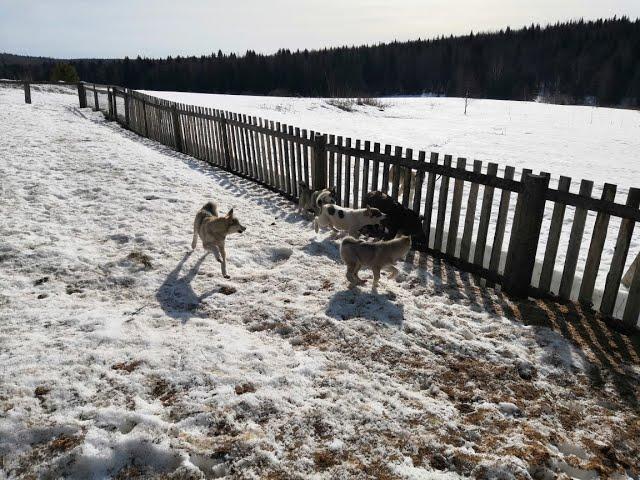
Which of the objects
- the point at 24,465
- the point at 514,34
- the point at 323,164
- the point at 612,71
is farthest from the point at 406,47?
the point at 24,465

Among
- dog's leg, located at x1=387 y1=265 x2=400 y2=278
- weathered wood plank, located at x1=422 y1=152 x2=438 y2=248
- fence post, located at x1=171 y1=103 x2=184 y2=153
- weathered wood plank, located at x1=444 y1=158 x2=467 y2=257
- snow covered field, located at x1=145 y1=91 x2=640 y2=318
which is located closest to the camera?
dog's leg, located at x1=387 y1=265 x2=400 y2=278

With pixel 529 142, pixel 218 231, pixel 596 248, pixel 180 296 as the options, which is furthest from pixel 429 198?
pixel 529 142

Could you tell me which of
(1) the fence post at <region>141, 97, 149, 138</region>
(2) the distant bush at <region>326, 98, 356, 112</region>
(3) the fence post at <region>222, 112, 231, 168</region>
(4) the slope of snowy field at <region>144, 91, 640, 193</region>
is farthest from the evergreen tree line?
(3) the fence post at <region>222, 112, 231, 168</region>

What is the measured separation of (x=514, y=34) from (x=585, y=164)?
104 m

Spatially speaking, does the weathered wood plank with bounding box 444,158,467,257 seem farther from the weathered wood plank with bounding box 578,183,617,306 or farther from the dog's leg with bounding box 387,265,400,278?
A: the weathered wood plank with bounding box 578,183,617,306

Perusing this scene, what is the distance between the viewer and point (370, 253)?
4898 mm

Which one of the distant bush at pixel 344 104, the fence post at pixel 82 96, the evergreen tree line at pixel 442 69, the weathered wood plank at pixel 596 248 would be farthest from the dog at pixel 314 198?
the evergreen tree line at pixel 442 69

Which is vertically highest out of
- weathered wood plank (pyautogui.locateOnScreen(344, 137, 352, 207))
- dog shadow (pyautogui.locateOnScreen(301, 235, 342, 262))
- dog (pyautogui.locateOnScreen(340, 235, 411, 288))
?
weathered wood plank (pyautogui.locateOnScreen(344, 137, 352, 207))

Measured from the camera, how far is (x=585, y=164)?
13.9 metres

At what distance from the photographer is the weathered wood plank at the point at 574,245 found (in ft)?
14.8

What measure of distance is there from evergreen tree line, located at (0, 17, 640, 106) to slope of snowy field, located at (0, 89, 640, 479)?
7685cm

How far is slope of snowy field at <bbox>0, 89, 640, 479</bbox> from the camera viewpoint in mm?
2734

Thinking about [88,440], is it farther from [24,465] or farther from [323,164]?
[323,164]

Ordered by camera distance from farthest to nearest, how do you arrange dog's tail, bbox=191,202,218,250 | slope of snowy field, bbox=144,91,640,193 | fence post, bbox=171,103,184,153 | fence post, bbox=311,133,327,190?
fence post, bbox=171,103,184,153, slope of snowy field, bbox=144,91,640,193, fence post, bbox=311,133,327,190, dog's tail, bbox=191,202,218,250
